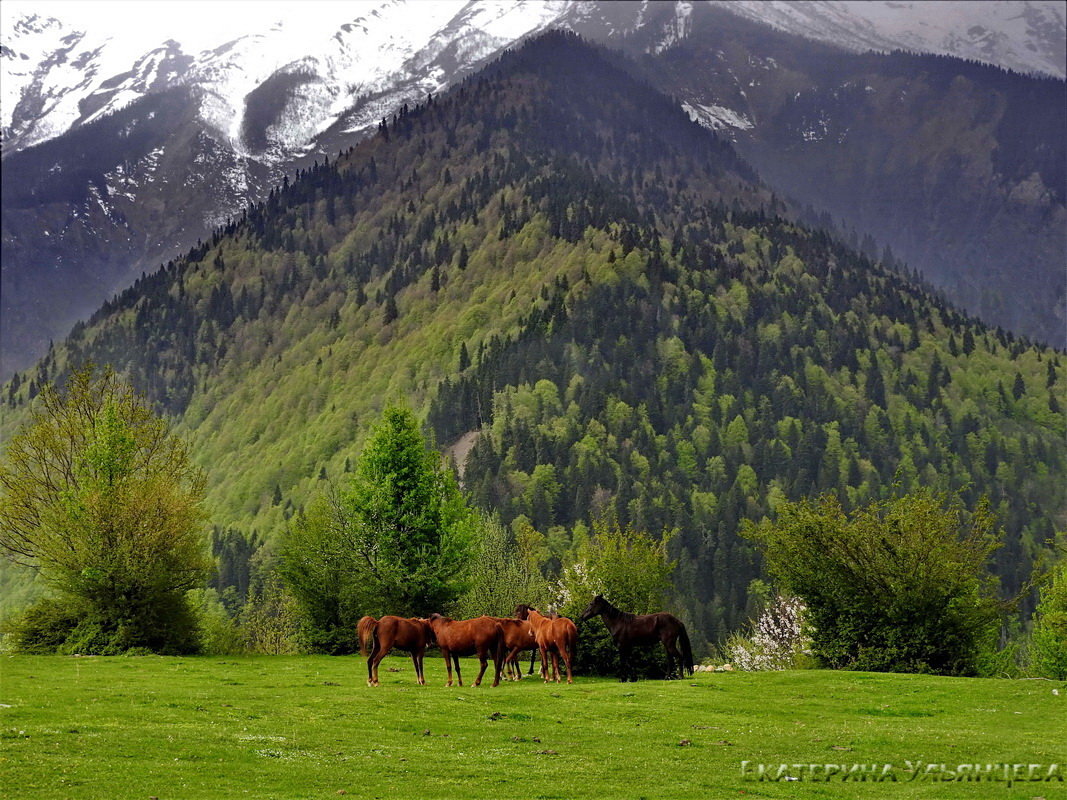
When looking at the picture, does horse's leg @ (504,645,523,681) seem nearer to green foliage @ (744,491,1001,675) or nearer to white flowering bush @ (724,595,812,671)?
green foliage @ (744,491,1001,675)

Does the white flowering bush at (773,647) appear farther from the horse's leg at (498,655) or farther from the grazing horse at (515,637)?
the horse's leg at (498,655)

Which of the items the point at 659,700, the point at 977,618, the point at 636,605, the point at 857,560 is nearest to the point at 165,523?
the point at 636,605

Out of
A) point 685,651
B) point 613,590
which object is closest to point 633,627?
point 685,651

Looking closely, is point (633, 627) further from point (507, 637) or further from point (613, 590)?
point (613, 590)

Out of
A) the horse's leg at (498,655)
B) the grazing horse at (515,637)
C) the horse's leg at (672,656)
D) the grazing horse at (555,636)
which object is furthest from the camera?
the horse's leg at (672,656)

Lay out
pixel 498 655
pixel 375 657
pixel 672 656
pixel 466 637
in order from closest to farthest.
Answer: pixel 466 637 < pixel 375 657 < pixel 498 655 < pixel 672 656

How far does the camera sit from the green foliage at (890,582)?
60062 millimetres

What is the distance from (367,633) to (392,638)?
5.50ft

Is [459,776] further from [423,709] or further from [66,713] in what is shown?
[66,713]

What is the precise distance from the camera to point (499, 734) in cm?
3622

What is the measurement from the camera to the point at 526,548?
135 m

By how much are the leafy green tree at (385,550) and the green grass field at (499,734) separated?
77.4ft

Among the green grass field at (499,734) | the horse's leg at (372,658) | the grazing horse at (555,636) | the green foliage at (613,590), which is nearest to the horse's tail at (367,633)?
the horse's leg at (372,658)

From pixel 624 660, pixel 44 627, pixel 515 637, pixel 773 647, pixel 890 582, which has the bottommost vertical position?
pixel 773 647
